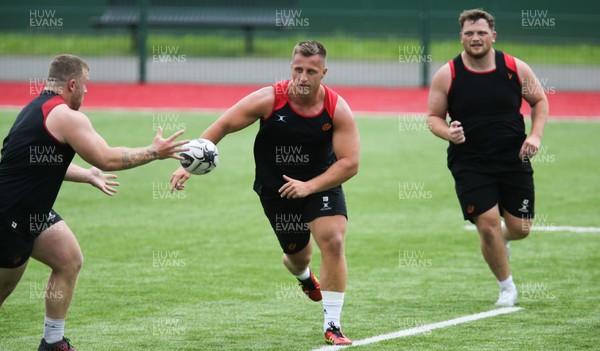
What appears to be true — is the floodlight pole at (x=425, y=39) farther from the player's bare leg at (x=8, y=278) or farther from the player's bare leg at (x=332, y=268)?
the player's bare leg at (x=8, y=278)

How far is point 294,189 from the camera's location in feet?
25.1

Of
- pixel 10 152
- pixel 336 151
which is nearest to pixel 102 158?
pixel 10 152

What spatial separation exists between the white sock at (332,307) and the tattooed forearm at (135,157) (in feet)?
6.29

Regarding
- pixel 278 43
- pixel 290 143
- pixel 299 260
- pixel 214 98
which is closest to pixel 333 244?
pixel 290 143

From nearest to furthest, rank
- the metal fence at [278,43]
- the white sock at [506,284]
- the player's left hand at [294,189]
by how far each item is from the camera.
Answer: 1. the player's left hand at [294,189]
2. the white sock at [506,284]
3. the metal fence at [278,43]

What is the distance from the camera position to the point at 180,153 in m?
7.59

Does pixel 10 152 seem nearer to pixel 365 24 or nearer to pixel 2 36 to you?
pixel 365 24

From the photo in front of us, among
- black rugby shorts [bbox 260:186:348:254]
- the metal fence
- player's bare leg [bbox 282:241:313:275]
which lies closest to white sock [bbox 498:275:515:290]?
player's bare leg [bbox 282:241:313:275]

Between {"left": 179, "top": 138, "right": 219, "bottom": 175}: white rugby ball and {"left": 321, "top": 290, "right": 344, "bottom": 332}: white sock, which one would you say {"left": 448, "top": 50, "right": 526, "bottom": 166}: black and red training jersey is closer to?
{"left": 321, "top": 290, "right": 344, "bottom": 332}: white sock

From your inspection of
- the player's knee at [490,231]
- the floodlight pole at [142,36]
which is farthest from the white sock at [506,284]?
the floodlight pole at [142,36]

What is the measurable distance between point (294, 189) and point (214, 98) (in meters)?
19.1

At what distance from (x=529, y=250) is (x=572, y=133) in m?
9.50

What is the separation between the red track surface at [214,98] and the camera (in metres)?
24.6

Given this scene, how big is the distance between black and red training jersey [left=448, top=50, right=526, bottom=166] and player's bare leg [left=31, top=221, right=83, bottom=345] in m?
3.80
